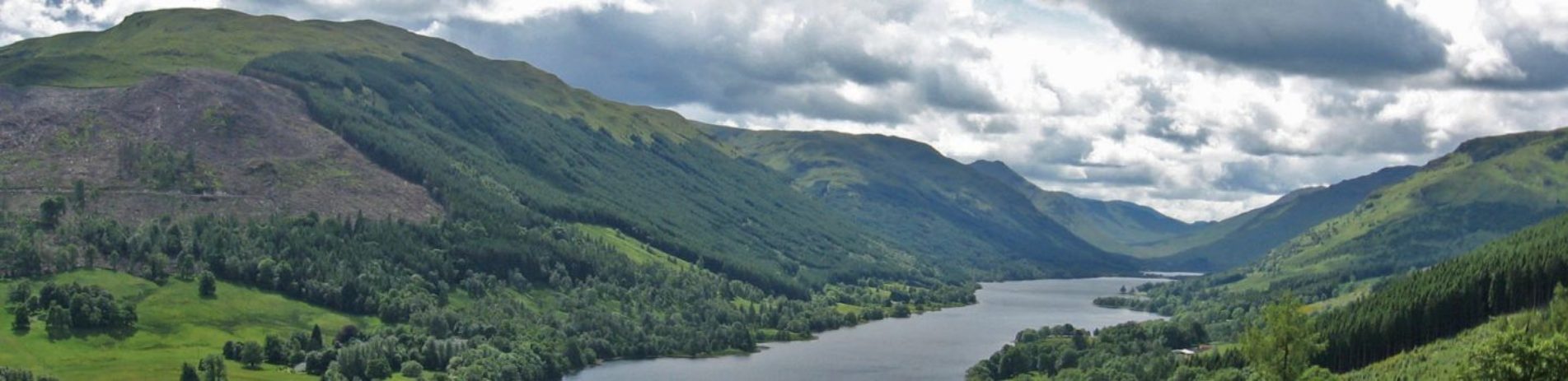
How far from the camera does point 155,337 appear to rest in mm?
175875

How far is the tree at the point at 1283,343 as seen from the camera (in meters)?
110

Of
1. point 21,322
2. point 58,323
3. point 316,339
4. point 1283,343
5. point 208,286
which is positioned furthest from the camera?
point 208,286

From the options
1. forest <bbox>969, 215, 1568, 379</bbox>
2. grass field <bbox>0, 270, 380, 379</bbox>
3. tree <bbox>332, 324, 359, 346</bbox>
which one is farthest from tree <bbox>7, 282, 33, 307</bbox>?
forest <bbox>969, 215, 1568, 379</bbox>

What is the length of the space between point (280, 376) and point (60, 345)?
26905 millimetres

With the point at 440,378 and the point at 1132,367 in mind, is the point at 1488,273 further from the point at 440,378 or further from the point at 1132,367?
the point at 440,378

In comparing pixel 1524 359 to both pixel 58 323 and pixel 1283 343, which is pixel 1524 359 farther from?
pixel 58 323

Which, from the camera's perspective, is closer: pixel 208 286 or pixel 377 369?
pixel 377 369

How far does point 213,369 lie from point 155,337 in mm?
31210

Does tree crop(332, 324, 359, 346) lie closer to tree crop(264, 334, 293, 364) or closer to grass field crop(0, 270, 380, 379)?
grass field crop(0, 270, 380, 379)

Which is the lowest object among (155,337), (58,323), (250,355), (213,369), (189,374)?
(189,374)

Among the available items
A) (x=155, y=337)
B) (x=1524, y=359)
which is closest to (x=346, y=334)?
(x=155, y=337)

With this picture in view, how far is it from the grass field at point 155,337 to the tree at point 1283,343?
362ft

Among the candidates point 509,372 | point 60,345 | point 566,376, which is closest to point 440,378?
point 509,372

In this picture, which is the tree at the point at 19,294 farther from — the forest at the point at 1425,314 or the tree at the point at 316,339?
the forest at the point at 1425,314
